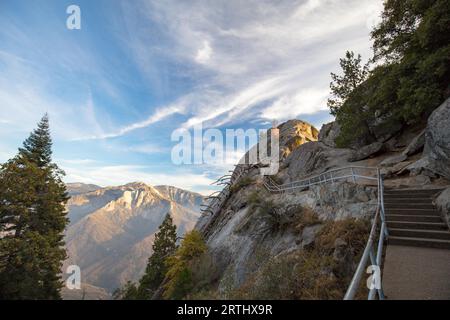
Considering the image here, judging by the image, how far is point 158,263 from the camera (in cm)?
2948

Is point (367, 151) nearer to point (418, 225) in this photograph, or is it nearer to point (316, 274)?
point (418, 225)

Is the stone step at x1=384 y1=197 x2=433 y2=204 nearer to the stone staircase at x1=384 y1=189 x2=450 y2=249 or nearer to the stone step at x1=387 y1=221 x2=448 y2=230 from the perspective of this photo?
the stone staircase at x1=384 y1=189 x2=450 y2=249

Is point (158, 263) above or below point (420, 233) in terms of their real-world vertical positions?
below

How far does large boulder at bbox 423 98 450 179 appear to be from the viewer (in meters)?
8.64

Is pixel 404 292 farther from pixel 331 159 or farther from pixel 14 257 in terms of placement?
pixel 14 257

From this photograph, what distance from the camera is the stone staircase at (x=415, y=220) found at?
638 centimetres

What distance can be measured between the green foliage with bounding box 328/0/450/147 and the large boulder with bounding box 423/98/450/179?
10.2 feet

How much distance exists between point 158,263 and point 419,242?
1186 inches

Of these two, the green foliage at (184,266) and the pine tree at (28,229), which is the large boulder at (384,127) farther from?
the pine tree at (28,229)

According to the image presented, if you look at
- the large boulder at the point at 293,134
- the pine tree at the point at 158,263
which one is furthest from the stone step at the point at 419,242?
the large boulder at the point at 293,134

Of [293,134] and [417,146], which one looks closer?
[417,146]

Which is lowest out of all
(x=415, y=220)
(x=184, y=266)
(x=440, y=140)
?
(x=184, y=266)

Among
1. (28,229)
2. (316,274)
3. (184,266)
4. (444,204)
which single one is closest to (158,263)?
(28,229)

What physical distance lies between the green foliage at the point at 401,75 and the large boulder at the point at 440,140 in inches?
123
